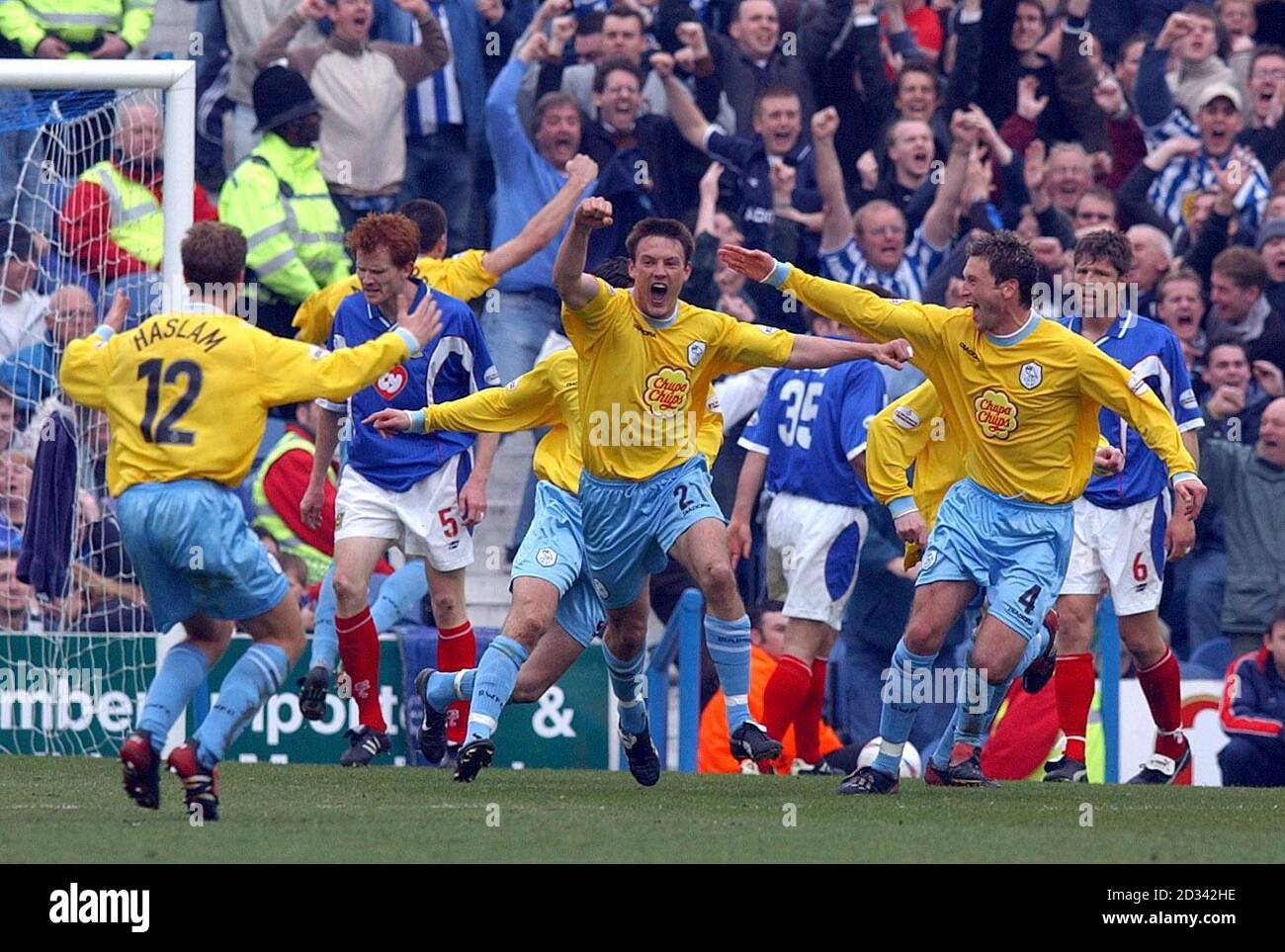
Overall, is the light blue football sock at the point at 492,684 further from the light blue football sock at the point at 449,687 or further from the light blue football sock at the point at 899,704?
the light blue football sock at the point at 899,704

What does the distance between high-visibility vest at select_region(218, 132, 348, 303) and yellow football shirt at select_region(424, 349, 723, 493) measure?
143 inches

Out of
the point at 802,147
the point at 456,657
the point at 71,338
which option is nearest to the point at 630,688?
the point at 456,657

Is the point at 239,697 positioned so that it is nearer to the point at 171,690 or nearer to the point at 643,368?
the point at 171,690

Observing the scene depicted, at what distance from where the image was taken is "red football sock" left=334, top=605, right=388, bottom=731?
1109 centimetres

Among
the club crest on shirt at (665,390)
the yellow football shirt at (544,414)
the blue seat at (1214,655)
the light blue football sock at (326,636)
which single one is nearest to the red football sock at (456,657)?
the light blue football sock at (326,636)

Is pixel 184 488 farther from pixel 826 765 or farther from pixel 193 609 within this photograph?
pixel 826 765

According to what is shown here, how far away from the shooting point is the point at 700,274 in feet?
47.8

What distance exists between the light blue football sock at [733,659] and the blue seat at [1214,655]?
442 centimetres

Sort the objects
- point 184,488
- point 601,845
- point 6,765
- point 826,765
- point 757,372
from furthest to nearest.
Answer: point 757,372
point 826,765
point 6,765
point 184,488
point 601,845

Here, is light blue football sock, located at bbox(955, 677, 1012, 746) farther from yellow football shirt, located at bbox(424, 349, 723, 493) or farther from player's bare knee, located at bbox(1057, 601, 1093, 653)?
yellow football shirt, located at bbox(424, 349, 723, 493)

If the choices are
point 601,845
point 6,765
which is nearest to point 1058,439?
point 601,845

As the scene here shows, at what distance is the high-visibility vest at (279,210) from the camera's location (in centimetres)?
1348

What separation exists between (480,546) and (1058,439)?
5.71 metres
